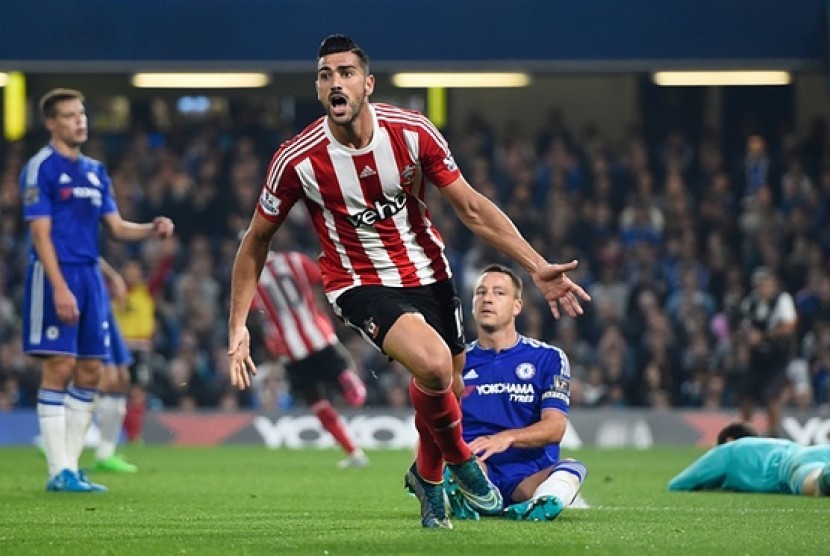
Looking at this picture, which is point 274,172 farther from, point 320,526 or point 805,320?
point 805,320

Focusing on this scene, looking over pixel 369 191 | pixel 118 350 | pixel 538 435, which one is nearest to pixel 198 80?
pixel 118 350

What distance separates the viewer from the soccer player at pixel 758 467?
33.5 feet

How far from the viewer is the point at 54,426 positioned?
33.3 ft

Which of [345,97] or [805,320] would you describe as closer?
[345,97]

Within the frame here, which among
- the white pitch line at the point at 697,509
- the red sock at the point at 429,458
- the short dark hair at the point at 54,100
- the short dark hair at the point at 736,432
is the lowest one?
the white pitch line at the point at 697,509

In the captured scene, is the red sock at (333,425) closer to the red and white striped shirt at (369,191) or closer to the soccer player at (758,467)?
the soccer player at (758,467)

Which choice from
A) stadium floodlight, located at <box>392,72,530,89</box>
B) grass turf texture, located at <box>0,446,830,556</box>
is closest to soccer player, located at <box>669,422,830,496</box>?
grass turf texture, located at <box>0,446,830,556</box>

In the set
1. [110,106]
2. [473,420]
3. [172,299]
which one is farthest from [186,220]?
[473,420]

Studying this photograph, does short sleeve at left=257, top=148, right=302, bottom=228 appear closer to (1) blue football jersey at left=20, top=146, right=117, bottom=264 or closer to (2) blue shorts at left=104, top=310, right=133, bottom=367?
(1) blue football jersey at left=20, top=146, right=117, bottom=264

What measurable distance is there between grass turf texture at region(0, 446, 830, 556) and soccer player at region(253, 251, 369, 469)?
91cm

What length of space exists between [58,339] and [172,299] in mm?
11086

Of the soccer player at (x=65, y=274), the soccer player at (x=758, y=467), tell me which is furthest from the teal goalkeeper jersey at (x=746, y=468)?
the soccer player at (x=65, y=274)

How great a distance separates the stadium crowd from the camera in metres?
20.0

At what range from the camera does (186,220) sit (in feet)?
72.0
